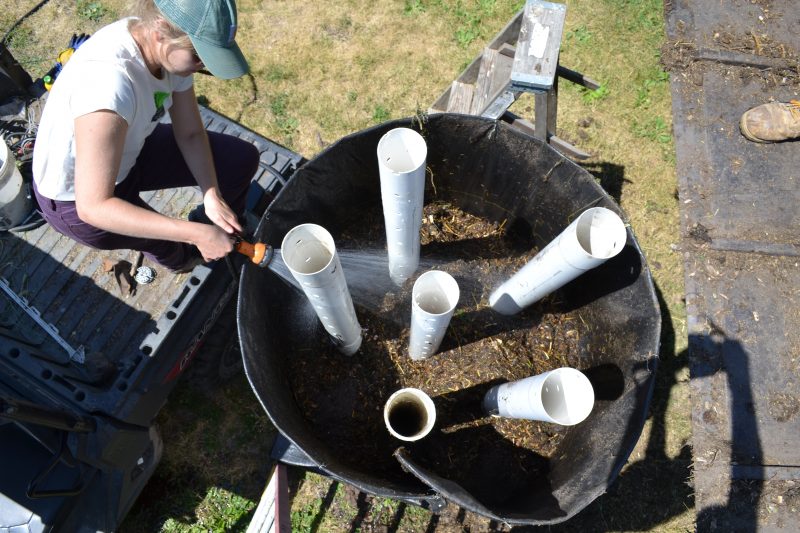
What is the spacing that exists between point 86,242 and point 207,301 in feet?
2.24

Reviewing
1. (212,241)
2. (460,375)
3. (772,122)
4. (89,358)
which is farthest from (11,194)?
(772,122)

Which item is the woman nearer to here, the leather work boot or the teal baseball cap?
the teal baseball cap

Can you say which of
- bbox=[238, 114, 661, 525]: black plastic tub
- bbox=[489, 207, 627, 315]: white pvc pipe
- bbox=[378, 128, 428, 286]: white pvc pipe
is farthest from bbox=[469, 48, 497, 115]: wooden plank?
bbox=[489, 207, 627, 315]: white pvc pipe

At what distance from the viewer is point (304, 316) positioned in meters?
2.90

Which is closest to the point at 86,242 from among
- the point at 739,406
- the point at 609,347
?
the point at 609,347

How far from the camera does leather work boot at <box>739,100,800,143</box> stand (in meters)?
3.38

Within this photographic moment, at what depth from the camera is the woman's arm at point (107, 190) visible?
172cm

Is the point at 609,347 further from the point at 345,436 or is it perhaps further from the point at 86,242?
the point at 86,242

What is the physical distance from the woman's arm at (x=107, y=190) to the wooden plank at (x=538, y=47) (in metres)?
1.95

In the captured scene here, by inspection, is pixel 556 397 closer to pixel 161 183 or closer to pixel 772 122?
pixel 161 183

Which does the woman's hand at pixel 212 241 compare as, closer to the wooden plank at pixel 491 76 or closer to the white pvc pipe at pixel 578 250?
the white pvc pipe at pixel 578 250

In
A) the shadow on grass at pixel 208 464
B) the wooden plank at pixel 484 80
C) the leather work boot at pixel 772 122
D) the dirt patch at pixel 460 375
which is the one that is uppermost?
the wooden plank at pixel 484 80

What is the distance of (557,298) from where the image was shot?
294 cm

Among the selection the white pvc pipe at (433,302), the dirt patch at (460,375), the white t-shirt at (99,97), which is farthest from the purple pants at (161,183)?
the white pvc pipe at (433,302)
